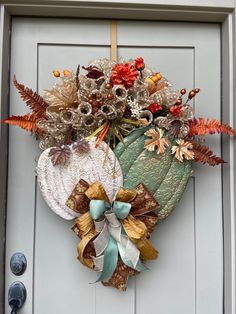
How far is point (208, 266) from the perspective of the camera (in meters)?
1.26

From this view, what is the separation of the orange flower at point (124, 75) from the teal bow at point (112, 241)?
0.37m

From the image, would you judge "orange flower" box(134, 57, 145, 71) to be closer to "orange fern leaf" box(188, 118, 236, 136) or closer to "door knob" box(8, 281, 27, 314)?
"orange fern leaf" box(188, 118, 236, 136)

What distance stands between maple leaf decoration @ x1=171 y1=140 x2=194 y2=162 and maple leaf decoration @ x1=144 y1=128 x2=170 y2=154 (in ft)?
0.10

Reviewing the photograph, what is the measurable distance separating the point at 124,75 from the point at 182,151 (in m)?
0.30

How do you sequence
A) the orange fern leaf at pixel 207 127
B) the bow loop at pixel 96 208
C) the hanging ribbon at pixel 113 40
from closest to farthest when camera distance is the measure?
1. the bow loop at pixel 96 208
2. the orange fern leaf at pixel 207 127
3. the hanging ribbon at pixel 113 40

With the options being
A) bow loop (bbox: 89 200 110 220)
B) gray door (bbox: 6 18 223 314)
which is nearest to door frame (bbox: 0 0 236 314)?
gray door (bbox: 6 18 223 314)

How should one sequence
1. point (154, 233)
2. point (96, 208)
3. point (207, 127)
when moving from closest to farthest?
point (96, 208) → point (207, 127) → point (154, 233)

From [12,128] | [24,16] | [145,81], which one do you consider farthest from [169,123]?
[24,16]

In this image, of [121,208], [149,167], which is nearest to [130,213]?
[121,208]

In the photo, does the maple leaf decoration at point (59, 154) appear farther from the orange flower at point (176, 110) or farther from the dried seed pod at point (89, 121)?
the orange flower at point (176, 110)

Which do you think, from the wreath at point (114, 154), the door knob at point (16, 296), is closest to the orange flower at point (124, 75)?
the wreath at point (114, 154)

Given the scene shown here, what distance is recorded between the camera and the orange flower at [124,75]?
1059 mm

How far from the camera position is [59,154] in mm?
1060

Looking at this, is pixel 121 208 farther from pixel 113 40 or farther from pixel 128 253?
pixel 113 40
